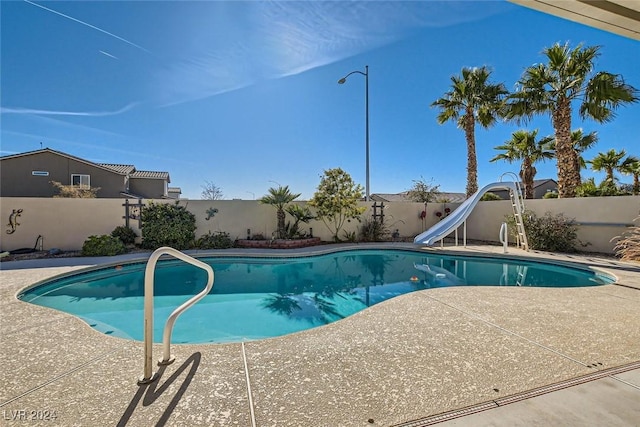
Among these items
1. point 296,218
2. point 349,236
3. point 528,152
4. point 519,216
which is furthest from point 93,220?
point 528,152

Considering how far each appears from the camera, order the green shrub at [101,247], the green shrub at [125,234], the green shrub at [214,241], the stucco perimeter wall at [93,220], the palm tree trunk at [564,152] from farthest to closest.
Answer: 1. the green shrub at [214,241]
2. the palm tree trunk at [564,152]
3. the green shrub at [125,234]
4. the stucco perimeter wall at [93,220]
5. the green shrub at [101,247]

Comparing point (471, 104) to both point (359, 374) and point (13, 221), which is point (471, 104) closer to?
point (359, 374)

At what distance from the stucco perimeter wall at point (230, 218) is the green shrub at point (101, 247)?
140 centimetres

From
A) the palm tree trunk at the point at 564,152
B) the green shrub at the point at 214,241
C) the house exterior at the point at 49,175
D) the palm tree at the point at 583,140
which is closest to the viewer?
the palm tree trunk at the point at 564,152

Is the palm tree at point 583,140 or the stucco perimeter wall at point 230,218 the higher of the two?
the palm tree at point 583,140

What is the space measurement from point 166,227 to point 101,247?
2.16 m

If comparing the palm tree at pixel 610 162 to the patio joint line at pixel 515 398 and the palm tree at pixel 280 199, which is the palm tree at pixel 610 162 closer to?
the palm tree at pixel 280 199

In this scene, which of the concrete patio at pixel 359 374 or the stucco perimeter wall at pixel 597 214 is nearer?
the concrete patio at pixel 359 374

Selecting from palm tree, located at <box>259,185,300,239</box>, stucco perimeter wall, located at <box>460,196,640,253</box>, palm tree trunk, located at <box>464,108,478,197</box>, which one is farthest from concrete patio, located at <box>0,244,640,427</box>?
palm tree trunk, located at <box>464,108,478,197</box>

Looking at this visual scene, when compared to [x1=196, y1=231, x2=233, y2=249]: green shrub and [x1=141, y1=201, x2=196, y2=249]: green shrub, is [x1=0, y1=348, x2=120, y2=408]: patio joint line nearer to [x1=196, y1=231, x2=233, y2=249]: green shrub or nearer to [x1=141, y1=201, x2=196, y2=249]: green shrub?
[x1=141, y1=201, x2=196, y2=249]: green shrub

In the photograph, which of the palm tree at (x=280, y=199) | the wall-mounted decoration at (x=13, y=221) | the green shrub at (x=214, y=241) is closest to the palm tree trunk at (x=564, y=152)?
the palm tree at (x=280, y=199)

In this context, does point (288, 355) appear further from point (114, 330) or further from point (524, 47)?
point (524, 47)

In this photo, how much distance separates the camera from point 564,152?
1178 cm

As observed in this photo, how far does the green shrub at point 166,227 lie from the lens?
11.3m
